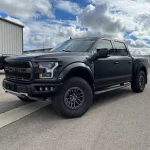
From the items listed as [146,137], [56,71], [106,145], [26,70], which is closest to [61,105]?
[56,71]

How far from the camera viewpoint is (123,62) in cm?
640

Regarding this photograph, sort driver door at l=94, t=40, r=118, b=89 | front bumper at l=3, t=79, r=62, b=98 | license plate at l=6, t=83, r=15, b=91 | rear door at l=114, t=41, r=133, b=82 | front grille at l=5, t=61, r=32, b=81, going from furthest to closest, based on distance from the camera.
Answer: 1. rear door at l=114, t=41, r=133, b=82
2. driver door at l=94, t=40, r=118, b=89
3. license plate at l=6, t=83, r=15, b=91
4. front grille at l=5, t=61, r=32, b=81
5. front bumper at l=3, t=79, r=62, b=98

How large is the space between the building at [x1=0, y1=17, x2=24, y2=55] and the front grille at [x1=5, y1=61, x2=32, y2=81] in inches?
559

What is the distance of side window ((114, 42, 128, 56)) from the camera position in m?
6.40

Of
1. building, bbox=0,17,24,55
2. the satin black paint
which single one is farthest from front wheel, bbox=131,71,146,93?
building, bbox=0,17,24,55

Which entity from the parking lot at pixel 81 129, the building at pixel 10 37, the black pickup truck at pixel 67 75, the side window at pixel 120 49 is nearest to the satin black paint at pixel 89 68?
the black pickup truck at pixel 67 75

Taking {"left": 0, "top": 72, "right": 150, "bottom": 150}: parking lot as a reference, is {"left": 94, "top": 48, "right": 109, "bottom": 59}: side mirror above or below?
above

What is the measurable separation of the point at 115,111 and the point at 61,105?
4.92 feet

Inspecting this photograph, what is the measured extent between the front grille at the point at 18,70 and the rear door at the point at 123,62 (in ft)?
9.87

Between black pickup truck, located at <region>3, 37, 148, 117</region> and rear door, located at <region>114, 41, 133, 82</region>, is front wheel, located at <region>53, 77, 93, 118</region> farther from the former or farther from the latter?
rear door, located at <region>114, 41, 133, 82</region>

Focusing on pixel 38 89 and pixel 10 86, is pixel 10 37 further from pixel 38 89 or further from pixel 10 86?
pixel 38 89

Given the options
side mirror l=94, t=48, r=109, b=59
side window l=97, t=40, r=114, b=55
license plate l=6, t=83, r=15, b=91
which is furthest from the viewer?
side window l=97, t=40, r=114, b=55

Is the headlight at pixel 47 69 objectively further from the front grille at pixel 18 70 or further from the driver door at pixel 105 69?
the driver door at pixel 105 69

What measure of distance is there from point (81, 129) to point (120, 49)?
3.58 meters
